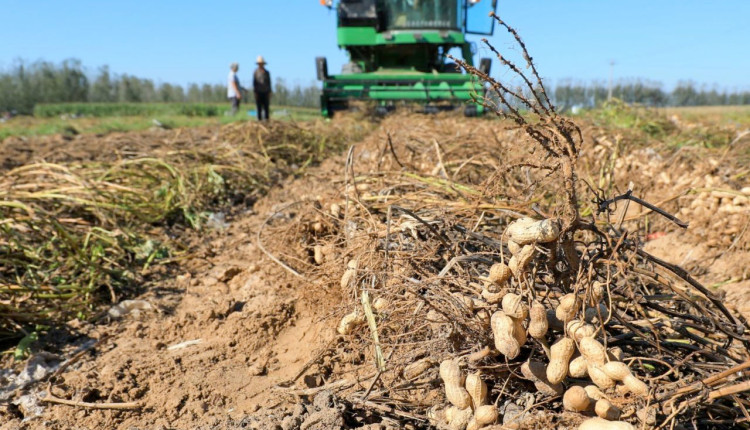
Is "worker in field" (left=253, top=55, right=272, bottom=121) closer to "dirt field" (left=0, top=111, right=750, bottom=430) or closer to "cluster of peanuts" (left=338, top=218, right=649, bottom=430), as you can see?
"dirt field" (left=0, top=111, right=750, bottom=430)

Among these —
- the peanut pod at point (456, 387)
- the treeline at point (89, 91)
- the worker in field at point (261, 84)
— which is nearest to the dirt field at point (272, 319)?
the peanut pod at point (456, 387)

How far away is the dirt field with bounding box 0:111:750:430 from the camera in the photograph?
→ 2098 mm

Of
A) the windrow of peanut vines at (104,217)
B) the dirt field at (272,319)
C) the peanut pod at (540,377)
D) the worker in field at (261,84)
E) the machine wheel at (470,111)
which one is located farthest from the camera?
the worker in field at (261,84)

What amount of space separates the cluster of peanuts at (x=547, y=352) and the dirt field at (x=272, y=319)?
144 millimetres

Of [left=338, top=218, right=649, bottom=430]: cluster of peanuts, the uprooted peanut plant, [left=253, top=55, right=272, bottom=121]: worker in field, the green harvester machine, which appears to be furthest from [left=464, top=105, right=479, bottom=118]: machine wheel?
[left=338, top=218, right=649, bottom=430]: cluster of peanuts

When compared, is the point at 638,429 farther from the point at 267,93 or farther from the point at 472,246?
the point at 267,93

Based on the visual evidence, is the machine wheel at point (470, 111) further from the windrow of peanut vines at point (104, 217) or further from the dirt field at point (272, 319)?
the dirt field at point (272, 319)

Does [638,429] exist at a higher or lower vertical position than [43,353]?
higher

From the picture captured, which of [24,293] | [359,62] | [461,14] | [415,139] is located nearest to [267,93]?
[359,62]

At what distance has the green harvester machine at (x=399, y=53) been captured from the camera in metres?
10.6

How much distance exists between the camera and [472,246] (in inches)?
90.7

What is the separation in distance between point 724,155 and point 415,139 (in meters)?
2.58

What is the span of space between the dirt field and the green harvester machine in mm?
6046

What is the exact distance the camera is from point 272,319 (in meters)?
2.76
